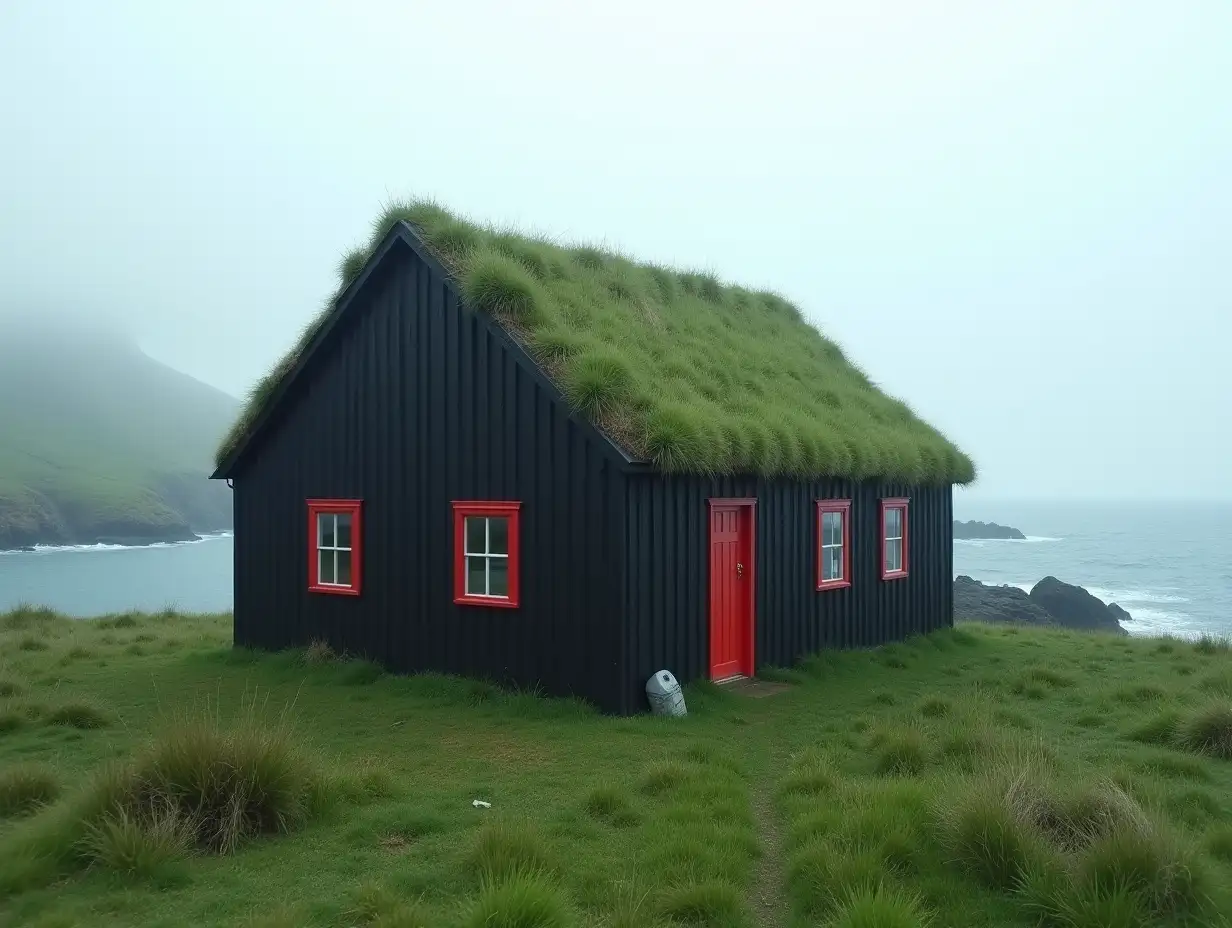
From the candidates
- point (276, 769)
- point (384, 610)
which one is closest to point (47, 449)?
point (384, 610)

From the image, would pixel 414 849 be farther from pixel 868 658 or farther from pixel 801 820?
pixel 868 658

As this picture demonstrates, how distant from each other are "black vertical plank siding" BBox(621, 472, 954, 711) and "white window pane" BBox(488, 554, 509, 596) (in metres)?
2.12

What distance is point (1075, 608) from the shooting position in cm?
4528

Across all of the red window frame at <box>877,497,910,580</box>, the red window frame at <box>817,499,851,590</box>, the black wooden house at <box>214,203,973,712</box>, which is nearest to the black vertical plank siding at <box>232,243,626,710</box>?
the black wooden house at <box>214,203,973,712</box>

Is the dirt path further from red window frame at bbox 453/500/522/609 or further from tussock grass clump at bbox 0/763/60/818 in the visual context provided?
tussock grass clump at bbox 0/763/60/818

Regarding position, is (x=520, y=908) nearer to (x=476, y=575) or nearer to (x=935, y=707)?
(x=935, y=707)

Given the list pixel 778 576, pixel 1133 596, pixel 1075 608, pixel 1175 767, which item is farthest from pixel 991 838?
pixel 1133 596

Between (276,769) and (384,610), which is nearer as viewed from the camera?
(276,769)

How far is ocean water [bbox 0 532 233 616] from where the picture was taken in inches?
1850

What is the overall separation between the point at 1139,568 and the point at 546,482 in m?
83.1

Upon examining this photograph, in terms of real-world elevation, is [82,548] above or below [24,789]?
below

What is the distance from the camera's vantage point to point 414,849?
707cm

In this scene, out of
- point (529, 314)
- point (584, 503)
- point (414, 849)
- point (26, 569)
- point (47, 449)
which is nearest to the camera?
point (414, 849)

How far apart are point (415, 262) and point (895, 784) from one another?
32.9ft
